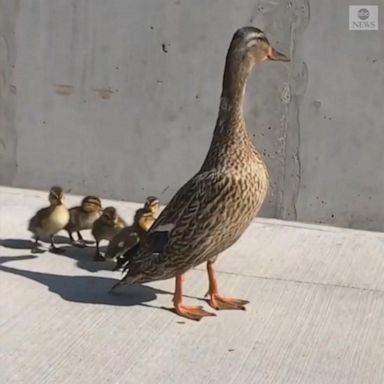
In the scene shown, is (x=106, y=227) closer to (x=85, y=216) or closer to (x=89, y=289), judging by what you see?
(x=85, y=216)

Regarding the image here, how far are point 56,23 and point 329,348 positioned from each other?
3.80 meters

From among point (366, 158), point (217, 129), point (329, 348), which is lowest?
point (329, 348)

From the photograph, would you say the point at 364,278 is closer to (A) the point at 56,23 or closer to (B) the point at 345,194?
(B) the point at 345,194

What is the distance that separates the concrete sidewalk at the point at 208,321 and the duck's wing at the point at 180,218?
0.32 meters

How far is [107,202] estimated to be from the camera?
8156mm

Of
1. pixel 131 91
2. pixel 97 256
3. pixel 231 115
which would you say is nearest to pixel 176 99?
pixel 131 91

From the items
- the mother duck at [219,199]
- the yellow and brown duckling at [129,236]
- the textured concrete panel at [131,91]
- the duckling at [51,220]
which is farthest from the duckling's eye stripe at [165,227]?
the textured concrete panel at [131,91]

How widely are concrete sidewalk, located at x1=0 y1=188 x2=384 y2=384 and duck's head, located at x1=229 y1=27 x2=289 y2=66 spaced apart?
55.7 inches

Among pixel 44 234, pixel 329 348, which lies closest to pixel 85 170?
pixel 44 234

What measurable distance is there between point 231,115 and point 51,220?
69.6 inches

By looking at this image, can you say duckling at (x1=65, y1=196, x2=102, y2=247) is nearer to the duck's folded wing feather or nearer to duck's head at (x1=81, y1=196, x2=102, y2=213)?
duck's head at (x1=81, y1=196, x2=102, y2=213)

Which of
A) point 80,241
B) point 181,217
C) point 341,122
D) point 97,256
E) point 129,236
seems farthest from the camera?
point 341,122

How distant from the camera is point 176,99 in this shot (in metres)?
7.93

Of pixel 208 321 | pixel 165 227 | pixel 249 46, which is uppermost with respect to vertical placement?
pixel 249 46
